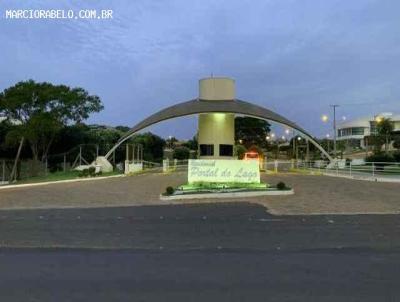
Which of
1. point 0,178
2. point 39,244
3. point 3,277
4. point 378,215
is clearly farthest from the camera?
point 0,178

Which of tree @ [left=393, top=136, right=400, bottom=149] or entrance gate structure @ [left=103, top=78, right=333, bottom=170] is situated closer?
entrance gate structure @ [left=103, top=78, right=333, bottom=170]

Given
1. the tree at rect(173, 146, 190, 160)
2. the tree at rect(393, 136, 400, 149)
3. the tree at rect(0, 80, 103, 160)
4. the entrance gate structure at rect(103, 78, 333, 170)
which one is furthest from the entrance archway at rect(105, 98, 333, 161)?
the tree at rect(393, 136, 400, 149)

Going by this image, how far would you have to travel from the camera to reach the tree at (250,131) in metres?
120

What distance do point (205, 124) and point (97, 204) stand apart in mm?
44969

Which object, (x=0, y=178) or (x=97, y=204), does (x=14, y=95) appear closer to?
(x=0, y=178)

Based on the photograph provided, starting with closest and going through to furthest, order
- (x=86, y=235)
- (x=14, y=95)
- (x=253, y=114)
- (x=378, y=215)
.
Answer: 1. (x=86, y=235)
2. (x=378, y=215)
3. (x=14, y=95)
4. (x=253, y=114)

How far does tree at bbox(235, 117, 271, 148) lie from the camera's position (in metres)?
120

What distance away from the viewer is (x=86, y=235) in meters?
13.9

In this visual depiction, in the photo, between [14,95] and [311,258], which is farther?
[14,95]

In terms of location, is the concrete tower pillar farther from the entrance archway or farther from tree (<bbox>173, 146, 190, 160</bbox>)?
tree (<bbox>173, 146, 190, 160</bbox>)

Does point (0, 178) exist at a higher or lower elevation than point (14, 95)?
lower

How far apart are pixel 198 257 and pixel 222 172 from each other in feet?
53.9

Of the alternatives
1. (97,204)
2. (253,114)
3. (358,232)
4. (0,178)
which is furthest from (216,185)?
(253,114)

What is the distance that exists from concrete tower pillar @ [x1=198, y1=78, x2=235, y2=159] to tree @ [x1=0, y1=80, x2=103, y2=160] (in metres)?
18.3
